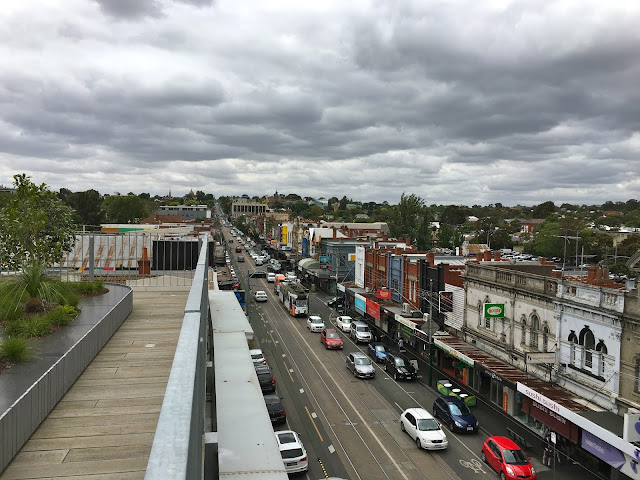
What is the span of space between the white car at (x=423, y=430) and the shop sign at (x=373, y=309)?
66.2 ft

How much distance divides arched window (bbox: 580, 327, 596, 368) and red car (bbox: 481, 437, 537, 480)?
15.8ft

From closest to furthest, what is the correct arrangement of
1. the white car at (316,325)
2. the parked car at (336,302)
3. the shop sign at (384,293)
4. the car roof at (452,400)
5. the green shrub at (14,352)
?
1. the green shrub at (14,352)
2. the car roof at (452,400)
3. the shop sign at (384,293)
4. the white car at (316,325)
5. the parked car at (336,302)

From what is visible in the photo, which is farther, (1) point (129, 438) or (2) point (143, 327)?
(2) point (143, 327)

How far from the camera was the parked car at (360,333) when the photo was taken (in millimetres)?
42906

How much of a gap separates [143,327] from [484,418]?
2092 cm

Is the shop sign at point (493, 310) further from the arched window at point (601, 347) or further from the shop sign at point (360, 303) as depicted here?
the shop sign at point (360, 303)

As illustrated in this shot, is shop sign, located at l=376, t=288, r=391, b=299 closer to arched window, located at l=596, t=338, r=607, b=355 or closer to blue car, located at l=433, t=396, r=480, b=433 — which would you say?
blue car, located at l=433, t=396, r=480, b=433

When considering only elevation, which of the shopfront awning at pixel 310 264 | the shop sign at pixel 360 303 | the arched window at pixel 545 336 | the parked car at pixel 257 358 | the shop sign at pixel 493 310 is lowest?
the parked car at pixel 257 358

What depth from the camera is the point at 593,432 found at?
18.7 m

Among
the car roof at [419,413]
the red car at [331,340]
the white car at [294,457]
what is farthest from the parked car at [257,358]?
the white car at [294,457]

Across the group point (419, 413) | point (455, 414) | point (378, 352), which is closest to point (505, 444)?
point (419, 413)

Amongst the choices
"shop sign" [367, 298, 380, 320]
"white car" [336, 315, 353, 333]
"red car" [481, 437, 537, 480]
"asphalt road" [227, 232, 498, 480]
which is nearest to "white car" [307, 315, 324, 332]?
"white car" [336, 315, 353, 333]

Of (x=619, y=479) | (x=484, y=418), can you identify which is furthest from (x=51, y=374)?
(x=484, y=418)

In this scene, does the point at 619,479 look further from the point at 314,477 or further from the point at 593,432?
the point at 314,477
